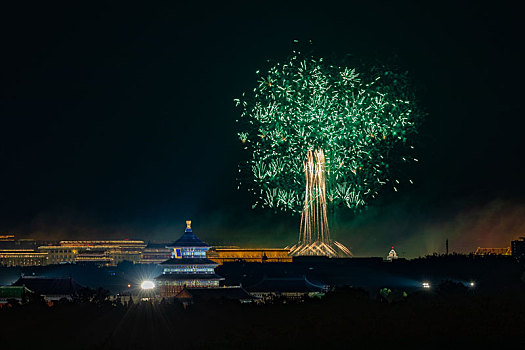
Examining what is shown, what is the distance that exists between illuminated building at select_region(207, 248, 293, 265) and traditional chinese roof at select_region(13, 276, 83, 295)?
46.0 meters

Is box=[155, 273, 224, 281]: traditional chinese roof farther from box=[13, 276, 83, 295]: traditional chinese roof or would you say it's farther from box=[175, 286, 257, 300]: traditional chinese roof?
box=[13, 276, 83, 295]: traditional chinese roof

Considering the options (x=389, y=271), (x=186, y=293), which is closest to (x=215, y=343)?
(x=186, y=293)

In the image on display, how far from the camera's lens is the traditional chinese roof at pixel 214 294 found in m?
95.9

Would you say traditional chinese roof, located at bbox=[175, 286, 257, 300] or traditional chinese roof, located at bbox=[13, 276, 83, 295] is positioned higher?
traditional chinese roof, located at bbox=[13, 276, 83, 295]

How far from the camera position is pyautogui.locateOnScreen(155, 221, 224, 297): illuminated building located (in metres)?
101

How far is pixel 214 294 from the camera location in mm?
98688

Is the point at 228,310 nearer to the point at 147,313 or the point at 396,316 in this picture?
the point at 147,313

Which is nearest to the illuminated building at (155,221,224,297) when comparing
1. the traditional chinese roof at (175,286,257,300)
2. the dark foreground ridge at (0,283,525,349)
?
the traditional chinese roof at (175,286,257,300)

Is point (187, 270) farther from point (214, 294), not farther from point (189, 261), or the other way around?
point (214, 294)

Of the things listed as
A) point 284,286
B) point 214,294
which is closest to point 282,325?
point 214,294

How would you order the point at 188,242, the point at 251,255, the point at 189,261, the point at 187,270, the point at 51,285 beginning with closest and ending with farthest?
1. the point at 187,270
2. the point at 189,261
3. the point at 188,242
4. the point at 51,285
5. the point at 251,255

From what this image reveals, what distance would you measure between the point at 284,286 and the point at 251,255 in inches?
1802

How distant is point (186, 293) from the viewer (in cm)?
9656

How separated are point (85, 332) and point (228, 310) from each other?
13.0m
